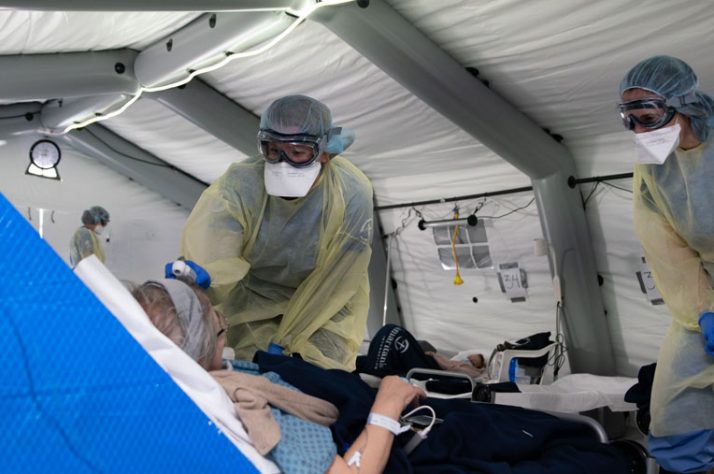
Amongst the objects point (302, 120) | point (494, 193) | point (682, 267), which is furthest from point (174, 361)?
point (494, 193)

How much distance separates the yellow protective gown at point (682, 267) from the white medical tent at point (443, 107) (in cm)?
125

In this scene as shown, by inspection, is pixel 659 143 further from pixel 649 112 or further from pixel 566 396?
pixel 566 396

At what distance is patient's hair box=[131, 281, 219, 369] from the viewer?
1.71 m

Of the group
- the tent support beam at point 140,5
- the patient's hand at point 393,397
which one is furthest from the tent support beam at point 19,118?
the patient's hand at point 393,397

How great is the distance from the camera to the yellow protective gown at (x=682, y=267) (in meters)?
2.53

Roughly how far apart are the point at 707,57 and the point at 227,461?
132 inches

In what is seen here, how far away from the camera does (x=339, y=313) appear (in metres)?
2.89

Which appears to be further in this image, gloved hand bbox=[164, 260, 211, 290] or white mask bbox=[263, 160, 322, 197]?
white mask bbox=[263, 160, 322, 197]

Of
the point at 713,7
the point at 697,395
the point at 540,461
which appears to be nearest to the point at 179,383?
the point at 540,461

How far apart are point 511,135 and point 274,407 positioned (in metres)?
3.40

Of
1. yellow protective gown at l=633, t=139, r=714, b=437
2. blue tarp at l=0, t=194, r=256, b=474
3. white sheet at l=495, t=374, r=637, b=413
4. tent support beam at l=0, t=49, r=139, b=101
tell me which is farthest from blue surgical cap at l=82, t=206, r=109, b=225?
blue tarp at l=0, t=194, r=256, b=474

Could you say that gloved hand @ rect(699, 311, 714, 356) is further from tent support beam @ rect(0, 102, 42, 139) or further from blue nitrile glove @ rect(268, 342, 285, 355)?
tent support beam @ rect(0, 102, 42, 139)

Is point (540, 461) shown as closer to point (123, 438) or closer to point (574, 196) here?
point (123, 438)

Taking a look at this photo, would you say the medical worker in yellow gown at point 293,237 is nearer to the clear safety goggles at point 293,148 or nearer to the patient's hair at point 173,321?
the clear safety goggles at point 293,148
